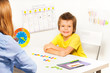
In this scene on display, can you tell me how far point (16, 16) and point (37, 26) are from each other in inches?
13.2

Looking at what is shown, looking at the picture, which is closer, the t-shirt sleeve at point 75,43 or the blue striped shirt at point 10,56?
the blue striped shirt at point 10,56

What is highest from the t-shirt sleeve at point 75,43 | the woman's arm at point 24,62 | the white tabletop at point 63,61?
the woman's arm at point 24,62

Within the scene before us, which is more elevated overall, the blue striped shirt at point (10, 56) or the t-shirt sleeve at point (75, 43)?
the blue striped shirt at point (10, 56)

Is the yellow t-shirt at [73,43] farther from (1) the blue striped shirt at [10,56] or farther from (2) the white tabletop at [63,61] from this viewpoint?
(1) the blue striped shirt at [10,56]

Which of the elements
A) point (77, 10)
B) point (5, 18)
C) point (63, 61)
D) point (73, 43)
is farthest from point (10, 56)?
point (77, 10)

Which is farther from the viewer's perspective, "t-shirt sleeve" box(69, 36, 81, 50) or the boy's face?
the boy's face

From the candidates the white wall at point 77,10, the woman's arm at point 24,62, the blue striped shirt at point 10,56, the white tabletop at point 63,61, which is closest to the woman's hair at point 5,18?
the blue striped shirt at point 10,56

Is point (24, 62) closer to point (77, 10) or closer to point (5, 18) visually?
point (5, 18)

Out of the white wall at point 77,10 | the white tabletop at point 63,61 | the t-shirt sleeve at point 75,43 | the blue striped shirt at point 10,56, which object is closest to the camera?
the blue striped shirt at point 10,56

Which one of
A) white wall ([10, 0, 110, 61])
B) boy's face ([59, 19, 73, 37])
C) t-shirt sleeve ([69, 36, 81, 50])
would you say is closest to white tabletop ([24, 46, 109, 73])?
t-shirt sleeve ([69, 36, 81, 50])

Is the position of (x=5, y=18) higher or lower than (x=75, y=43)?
higher

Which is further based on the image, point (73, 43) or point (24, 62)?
point (73, 43)

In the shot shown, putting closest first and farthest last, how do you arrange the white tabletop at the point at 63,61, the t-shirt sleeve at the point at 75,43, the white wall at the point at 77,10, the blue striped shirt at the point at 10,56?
the blue striped shirt at the point at 10,56 < the white tabletop at the point at 63,61 < the t-shirt sleeve at the point at 75,43 < the white wall at the point at 77,10

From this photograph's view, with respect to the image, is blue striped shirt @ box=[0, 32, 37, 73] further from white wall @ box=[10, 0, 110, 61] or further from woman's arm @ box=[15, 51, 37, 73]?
white wall @ box=[10, 0, 110, 61]
